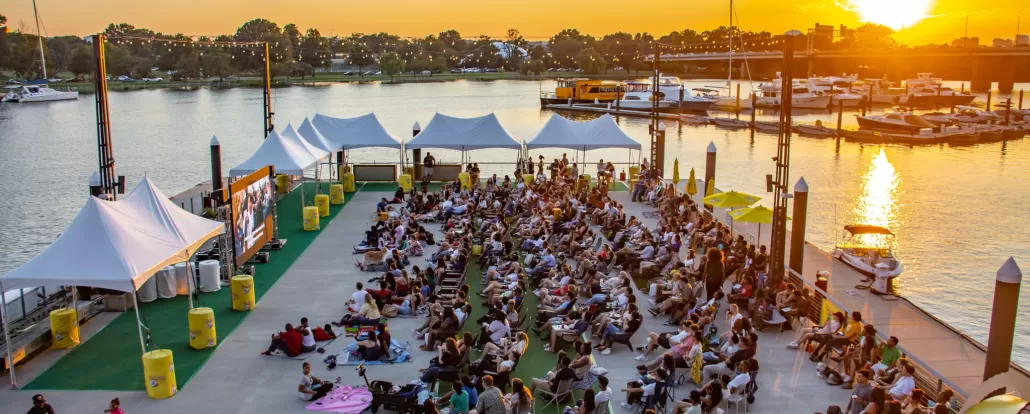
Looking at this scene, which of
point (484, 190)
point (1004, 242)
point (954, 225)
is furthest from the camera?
point (954, 225)

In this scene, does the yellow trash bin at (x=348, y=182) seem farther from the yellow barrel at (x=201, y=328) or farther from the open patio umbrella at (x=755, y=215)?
the yellow barrel at (x=201, y=328)

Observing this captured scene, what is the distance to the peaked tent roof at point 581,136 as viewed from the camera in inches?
1176

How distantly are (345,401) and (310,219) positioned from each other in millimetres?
11631

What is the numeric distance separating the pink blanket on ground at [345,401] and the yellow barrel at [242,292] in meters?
4.78

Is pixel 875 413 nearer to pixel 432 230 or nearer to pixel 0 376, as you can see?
pixel 0 376

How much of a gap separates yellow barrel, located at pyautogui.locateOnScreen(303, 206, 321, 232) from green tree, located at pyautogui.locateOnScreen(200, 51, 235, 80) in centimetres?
10933

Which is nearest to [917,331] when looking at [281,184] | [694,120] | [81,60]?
[281,184]

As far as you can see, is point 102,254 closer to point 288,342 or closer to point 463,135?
point 288,342

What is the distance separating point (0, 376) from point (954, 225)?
3445cm

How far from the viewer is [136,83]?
130625 millimetres

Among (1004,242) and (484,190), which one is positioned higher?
(484,190)

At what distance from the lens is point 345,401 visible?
458 inches

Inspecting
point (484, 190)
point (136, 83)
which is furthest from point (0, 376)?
point (136, 83)

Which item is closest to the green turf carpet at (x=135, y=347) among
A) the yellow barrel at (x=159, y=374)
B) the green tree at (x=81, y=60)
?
the yellow barrel at (x=159, y=374)
